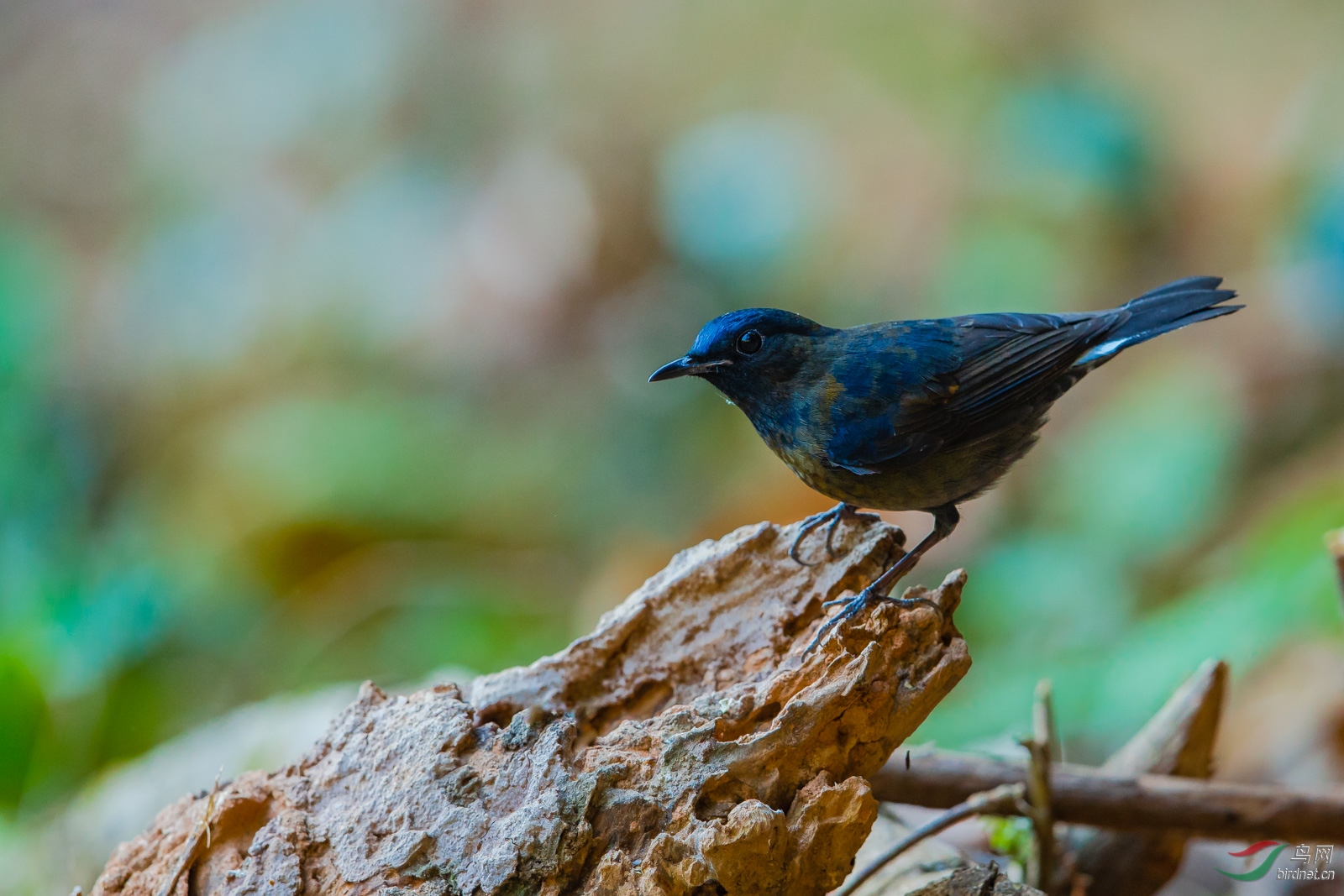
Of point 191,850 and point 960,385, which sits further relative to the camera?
point 960,385

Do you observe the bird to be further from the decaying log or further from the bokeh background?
the bokeh background

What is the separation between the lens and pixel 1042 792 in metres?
2.94

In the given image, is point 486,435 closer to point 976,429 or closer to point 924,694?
point 976,429

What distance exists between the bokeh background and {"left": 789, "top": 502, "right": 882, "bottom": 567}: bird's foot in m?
2.54

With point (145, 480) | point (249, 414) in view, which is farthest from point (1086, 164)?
point (145, 480)

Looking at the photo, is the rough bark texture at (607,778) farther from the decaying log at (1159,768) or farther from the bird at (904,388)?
the decaying log at (1159,768)

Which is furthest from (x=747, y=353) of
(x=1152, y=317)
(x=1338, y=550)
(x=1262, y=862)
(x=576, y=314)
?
(x=576, y=314)

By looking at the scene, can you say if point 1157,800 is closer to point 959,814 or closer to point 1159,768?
point 1159,768

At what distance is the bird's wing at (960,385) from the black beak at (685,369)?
0.35 metres

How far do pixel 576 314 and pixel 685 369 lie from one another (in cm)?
767

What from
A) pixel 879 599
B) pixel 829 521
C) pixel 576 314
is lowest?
pixel 879 599

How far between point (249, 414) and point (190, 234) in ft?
8.98

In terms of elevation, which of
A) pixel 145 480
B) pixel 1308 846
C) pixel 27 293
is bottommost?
pixel 1308 846

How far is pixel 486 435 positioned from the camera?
879cm
